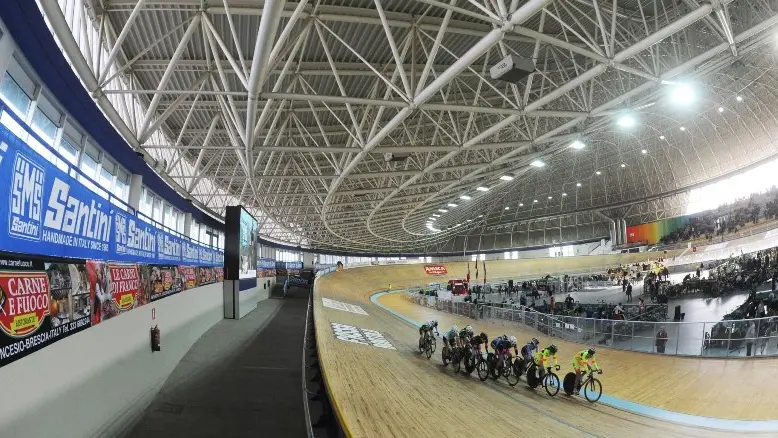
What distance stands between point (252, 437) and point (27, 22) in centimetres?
683

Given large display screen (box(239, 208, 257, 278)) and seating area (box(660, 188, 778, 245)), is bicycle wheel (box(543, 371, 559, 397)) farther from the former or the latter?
seating area (box(660, 188, 778, 245))

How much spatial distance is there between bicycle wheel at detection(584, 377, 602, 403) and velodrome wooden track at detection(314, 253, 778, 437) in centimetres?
22

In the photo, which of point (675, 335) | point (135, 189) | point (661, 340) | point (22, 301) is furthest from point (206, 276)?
point (675, 335)

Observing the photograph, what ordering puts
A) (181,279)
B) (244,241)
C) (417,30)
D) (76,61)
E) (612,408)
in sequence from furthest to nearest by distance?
(244,241) < (181,279) < (417,30) < (612,408) < (76,61)

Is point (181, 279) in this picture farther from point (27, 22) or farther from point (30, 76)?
point (27, 22)

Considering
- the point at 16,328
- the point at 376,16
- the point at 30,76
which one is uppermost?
the point at 376,16

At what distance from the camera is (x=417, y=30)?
423 inches

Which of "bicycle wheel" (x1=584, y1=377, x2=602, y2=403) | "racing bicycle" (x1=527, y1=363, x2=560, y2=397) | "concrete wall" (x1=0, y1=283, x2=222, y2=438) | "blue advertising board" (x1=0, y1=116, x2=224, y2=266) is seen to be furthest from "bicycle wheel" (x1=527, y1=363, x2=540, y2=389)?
"blue advertising board" (x1=0, y1=116, x2=224, y2=266)

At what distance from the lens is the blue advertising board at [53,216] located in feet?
12.8

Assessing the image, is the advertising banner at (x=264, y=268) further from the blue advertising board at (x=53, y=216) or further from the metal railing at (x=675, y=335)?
the blue advertising board at (x=53, y=216)

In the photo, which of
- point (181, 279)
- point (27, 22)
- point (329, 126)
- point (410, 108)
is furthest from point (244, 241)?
point (27, 22)

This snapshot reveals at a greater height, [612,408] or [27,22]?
[27,22]

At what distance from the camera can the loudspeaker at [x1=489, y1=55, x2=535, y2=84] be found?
9797 mm

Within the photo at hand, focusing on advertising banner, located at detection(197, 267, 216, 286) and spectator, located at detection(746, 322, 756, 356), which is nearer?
spectator, located at detection(746, 322, 756, 356)
